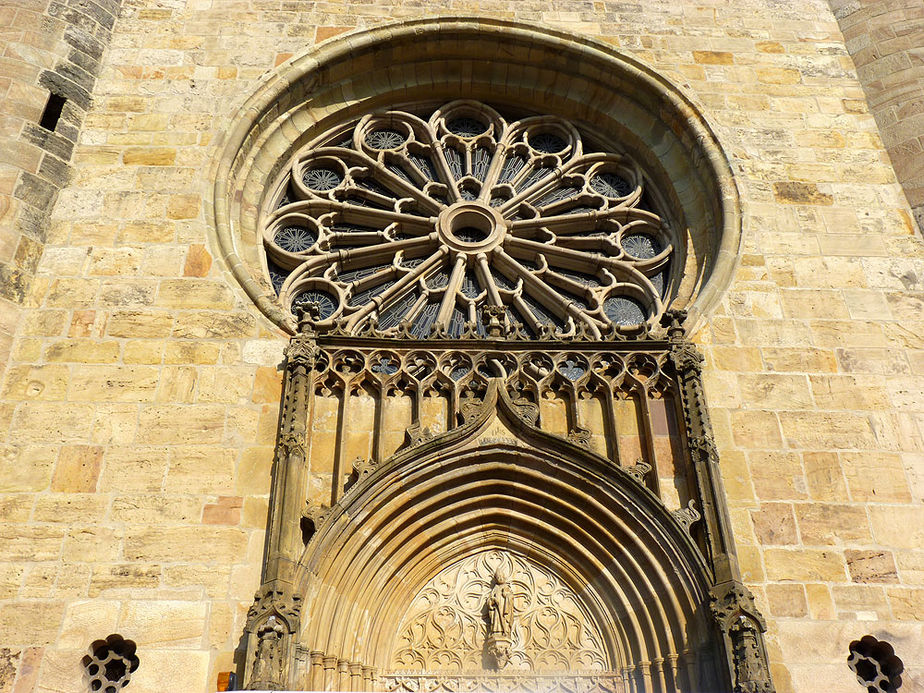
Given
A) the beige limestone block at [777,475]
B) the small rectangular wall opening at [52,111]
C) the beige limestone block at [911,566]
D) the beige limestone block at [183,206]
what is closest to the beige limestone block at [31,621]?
the beige limestone block at [183,206]

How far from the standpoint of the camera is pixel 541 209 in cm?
1017

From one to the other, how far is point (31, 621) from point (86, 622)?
38 centimetres

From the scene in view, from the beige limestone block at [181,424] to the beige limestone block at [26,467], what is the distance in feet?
2.35

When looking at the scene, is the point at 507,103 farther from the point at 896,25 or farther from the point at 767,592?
the point at 767,592

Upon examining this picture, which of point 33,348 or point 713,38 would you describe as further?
point 713,38

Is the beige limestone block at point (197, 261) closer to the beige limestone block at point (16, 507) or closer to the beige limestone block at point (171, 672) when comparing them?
the beige limestone block at point (16, 507)

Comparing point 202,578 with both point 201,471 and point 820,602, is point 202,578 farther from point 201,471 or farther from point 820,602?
point 820,602

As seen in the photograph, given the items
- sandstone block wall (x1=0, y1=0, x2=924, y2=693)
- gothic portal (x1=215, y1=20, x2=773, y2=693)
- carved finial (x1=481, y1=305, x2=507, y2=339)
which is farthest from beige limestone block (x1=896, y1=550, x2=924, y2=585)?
carved finial (x1=481, y1=305, x2=507, y2=339)

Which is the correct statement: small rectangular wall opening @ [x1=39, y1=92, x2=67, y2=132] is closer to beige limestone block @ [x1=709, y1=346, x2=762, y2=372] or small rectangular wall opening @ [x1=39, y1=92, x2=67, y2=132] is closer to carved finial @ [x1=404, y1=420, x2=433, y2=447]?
carved finial @ [x1=404, y1=420, x2=433, y2=447]

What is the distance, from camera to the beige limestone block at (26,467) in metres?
7.43

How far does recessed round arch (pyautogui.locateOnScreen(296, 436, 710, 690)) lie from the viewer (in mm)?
7086

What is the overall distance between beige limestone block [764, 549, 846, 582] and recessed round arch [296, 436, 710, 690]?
653 mm

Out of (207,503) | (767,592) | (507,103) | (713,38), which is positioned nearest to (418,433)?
(207,503)

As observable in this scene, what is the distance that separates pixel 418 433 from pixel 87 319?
311 centimetres
